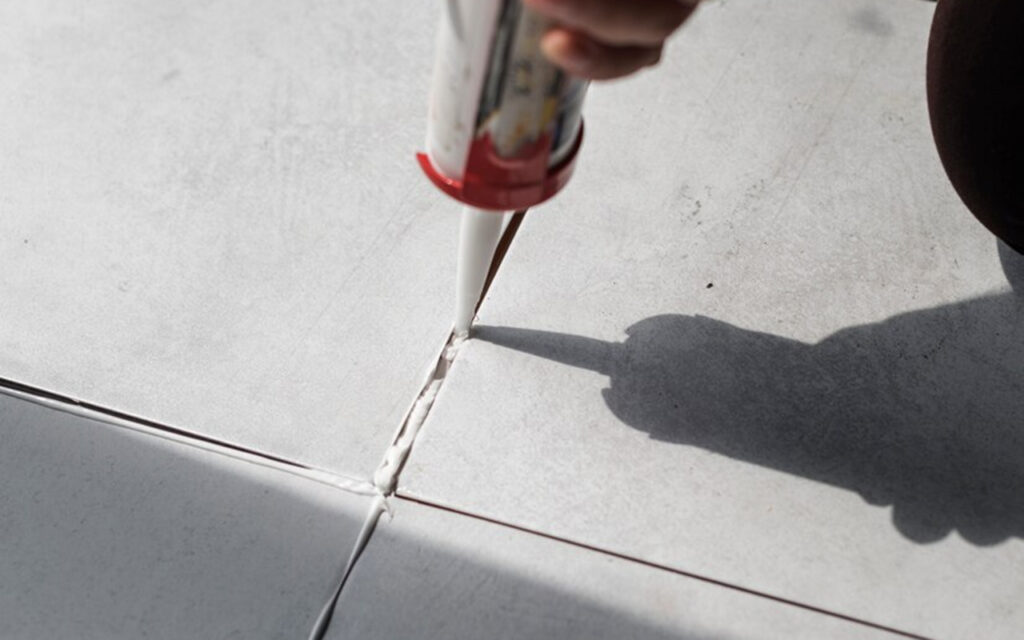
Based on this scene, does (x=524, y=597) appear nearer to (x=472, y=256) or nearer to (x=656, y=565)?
(x=656, y=565)

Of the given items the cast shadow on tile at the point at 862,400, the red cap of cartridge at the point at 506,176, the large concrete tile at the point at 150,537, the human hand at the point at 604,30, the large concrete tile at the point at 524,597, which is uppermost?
the human hand at the point at 604,30

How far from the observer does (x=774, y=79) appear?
1.55 metres

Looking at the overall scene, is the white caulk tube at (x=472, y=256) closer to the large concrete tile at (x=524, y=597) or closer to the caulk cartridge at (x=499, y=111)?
the caulk cartridge at (x=499, y=111)

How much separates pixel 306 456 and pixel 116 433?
8.7 inches

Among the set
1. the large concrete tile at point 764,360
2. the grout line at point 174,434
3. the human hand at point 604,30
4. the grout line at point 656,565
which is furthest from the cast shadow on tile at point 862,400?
the human hand at point 604,30

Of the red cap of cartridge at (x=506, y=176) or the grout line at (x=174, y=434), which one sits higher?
the red cap of cartridge at (x=506, y=176)

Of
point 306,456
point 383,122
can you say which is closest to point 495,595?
point 306,456

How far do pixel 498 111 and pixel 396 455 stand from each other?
0.47 metres

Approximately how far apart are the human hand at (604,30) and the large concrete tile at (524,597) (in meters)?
0.54

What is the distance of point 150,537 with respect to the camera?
1087 millimetres

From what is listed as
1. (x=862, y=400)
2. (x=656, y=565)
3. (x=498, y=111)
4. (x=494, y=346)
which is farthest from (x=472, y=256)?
(x=862, y=400)

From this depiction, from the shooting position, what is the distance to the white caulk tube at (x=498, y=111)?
79 centimetres

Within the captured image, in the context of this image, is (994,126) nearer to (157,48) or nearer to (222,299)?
(222,299)

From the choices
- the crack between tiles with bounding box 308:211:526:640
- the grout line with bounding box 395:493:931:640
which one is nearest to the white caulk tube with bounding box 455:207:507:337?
the crack between tiles with bounding box 308:211:526:640
